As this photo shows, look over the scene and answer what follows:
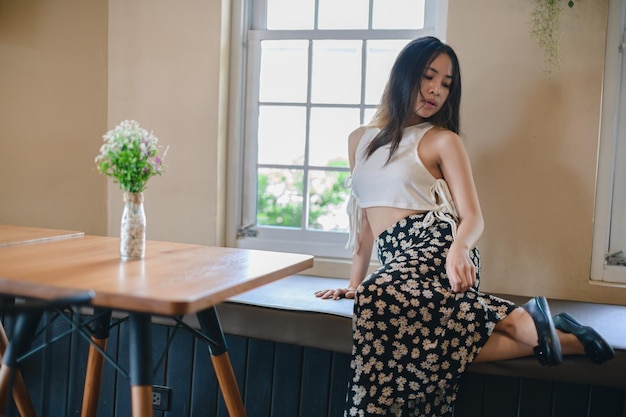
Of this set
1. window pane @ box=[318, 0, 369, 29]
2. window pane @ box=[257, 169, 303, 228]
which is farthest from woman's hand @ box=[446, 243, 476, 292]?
window pane @ box=[318, 0, 369, 29]

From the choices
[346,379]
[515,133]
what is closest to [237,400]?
[346,379]

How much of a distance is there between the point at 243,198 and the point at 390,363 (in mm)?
1428

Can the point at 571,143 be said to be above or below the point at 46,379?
above

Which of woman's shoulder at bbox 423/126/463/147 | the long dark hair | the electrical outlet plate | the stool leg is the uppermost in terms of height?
the long dark hair

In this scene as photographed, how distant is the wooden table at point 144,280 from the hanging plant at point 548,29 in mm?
1468

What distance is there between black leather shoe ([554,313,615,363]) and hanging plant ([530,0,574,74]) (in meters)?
1.17

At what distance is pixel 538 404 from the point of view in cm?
213

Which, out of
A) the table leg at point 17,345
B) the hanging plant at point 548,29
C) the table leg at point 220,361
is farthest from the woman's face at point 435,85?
the table leg at point 17,345

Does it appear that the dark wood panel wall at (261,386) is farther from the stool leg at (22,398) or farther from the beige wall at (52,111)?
the beige wall at (52,111)

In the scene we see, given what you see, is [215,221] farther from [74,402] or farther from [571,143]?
[571,143]

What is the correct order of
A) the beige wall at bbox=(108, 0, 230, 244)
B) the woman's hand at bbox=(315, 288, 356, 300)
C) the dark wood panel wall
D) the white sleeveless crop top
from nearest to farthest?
1. the dark wood panel wall
2. the white sleeveless crop top
3. the woman's hand at bbox=(315, 288, 356, 300)
4. the beige wall at bbox=(108, 0, 230, 244)

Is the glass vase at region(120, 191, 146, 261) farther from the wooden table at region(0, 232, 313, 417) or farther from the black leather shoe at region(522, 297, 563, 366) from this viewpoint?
the black leather shoe at region(522, 297, 563, 366)

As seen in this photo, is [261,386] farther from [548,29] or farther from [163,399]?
[548,29]

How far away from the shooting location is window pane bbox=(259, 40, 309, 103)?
3109 mm
